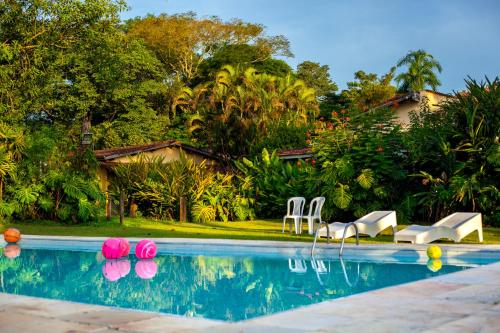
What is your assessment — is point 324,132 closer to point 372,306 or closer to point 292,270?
point 292,270

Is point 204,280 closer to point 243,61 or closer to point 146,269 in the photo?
point 146,269

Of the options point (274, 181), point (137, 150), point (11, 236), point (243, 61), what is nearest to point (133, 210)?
point (274, 181)

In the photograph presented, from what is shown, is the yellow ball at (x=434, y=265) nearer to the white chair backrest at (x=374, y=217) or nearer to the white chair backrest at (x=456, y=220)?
the white chair backrest at (x=456, y=220)

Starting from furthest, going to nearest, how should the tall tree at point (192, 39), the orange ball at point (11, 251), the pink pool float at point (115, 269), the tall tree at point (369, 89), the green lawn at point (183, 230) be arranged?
the tall tree at point (192, 39), the tall tree at point (369, 89), the green lawn at point (183, 230), the orange ball at point (11, 251), the pink pool float at point (115, 269)

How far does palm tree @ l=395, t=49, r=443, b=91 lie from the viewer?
5494cm

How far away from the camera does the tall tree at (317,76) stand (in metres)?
55.5

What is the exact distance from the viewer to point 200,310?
758cm

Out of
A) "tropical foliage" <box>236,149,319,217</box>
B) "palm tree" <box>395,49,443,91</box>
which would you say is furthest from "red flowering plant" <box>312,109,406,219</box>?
"palm tree" <box>395,49,443,91</box>

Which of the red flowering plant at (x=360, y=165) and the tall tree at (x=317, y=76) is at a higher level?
the tall tree at (x=317, y=76)

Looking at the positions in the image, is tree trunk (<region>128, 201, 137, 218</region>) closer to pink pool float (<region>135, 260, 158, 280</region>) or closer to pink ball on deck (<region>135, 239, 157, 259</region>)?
pink ball on deck (<region>135, 239, 157, 259</region>)

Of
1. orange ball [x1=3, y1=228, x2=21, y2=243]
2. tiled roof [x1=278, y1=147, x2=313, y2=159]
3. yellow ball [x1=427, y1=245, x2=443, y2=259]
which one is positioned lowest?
yellow ball [x1=427, y1=245, x2=443, y2=259]

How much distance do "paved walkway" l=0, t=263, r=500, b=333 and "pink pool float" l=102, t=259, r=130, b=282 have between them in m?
3.59

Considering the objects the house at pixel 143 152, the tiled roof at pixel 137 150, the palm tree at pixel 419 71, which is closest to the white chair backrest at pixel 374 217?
the house at pixel 143 152

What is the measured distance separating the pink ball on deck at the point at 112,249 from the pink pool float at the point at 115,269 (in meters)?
0.18
